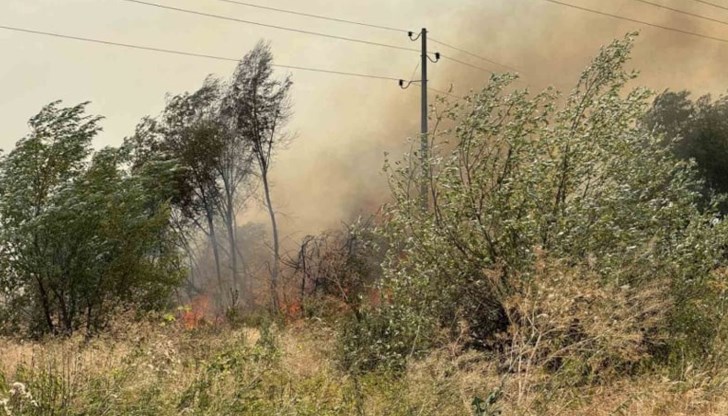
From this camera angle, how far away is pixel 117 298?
14.7 metres

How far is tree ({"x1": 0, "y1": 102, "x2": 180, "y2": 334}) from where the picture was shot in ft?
48.5

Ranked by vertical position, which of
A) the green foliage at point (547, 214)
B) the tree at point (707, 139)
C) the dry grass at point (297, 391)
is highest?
the tree at point (707, 139)

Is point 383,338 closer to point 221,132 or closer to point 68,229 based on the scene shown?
point 68,229

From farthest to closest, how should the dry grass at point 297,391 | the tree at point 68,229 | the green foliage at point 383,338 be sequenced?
1. the tree at point 68,229
2. the green foliage at point 383,338
3. the dry grass at point 297,391

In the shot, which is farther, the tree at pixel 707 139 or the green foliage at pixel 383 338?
the tree at pixel 707 139

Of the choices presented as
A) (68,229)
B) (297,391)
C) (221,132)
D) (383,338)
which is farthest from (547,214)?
(221,132)

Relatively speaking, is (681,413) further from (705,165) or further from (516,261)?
(705,165)

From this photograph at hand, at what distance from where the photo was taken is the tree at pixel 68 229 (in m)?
14.8

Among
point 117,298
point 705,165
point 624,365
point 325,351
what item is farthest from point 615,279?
point 705,165

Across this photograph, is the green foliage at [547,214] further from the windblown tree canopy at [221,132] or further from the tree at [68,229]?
the windblown tree canopy at [221,132]

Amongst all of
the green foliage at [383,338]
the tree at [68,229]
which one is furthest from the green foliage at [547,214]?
the tree at [68,229]

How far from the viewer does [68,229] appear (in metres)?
15.0

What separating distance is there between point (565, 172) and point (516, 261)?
1368 millimetres

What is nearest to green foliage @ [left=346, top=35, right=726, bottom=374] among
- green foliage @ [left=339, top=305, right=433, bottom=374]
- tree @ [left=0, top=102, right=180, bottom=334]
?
green foliage @ [left=339, top=305, right=433, bottom=374]
